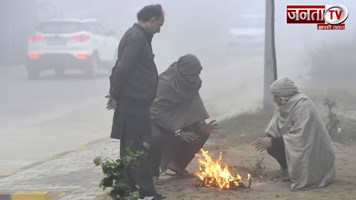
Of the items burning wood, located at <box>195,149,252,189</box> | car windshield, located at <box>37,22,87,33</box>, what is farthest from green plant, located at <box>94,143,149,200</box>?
car windshield, located at <box>37,22,87,33</box>

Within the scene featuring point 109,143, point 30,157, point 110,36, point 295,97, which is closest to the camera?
point 295,97

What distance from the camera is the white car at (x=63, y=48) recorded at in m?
19.2

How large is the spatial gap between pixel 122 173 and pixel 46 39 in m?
15.7

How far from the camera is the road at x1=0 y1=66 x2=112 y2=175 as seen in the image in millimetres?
9513

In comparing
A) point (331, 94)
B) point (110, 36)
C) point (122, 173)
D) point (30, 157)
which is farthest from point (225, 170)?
point (110, 36)

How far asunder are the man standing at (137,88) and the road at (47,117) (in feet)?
9.02

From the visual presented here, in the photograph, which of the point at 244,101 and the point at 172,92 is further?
the point at 244,101

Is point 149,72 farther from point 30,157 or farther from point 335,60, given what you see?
point 335,60

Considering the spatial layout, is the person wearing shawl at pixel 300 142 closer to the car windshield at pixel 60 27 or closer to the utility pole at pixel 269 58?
the utility pole at pixel 269 58

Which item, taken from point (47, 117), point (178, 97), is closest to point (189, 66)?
point (178, 97)

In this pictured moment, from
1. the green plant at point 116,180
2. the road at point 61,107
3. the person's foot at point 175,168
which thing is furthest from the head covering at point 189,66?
the road at point 61,107

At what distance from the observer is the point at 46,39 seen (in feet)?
63.2

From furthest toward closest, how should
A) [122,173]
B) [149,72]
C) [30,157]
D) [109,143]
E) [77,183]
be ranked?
[109,143] < [30,157] < [77,183] < [149,72] < [122,173]

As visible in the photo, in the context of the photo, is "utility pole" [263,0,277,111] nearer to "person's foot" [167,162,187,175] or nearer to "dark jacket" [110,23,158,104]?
"person's foot" [167,162,187,175]
